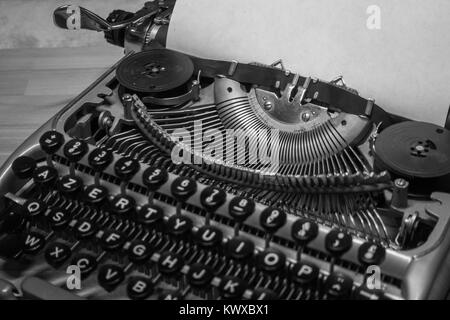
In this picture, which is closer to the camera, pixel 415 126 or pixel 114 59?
pixel 415 126

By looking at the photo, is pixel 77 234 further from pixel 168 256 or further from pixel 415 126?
pixel 415 126

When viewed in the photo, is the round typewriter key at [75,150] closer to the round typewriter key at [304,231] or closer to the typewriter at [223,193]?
the typewriter at [223,193]

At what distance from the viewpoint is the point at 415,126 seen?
1.81m

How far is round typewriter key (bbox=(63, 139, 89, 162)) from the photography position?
5.95ft

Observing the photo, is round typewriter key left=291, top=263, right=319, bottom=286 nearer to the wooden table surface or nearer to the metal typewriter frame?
the metal typewriter frame

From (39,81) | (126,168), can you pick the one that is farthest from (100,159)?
(39,81)

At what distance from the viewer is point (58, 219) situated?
5.71ft

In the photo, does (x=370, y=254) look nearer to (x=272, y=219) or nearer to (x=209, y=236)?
(x=272, y=219)

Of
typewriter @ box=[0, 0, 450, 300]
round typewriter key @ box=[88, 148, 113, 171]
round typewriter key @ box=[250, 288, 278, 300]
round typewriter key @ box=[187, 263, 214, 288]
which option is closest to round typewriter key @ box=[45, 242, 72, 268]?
typewriter @ box=[0, 0, 450, 300]

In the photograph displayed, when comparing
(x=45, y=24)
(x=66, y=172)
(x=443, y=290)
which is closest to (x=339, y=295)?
(x=443, y=290)

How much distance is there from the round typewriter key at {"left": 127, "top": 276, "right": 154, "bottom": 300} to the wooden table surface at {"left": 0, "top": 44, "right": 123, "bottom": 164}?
1.06m
